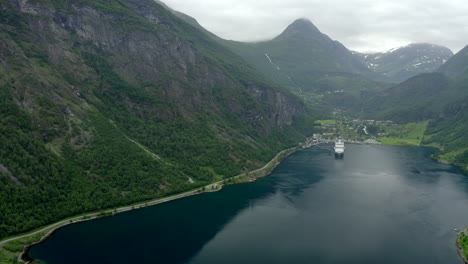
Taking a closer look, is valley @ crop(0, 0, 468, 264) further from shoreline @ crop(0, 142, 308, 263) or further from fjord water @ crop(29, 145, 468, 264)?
fjord water @ crop(29, 145, 468, 264)

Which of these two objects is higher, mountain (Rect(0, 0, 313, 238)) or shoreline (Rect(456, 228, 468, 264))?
mountain (Rect(0, 0, 313, 238))

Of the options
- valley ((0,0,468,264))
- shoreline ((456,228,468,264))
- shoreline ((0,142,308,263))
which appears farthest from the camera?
valley ((0,0,468,264))

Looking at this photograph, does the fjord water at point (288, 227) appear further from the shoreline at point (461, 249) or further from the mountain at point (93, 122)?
the mountain at point (93, 122)

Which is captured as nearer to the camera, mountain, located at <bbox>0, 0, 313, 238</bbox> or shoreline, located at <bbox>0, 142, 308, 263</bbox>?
shoreline, located at <bbox>0, 142, 308, 263</bbox>

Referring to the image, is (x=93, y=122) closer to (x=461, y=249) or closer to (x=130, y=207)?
(x=130, y=207)

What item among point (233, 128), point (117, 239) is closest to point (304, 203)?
point (117, 239)

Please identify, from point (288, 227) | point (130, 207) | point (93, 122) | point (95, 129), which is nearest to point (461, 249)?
point (288, 227)

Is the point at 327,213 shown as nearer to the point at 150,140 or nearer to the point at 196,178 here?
the point at 196,178

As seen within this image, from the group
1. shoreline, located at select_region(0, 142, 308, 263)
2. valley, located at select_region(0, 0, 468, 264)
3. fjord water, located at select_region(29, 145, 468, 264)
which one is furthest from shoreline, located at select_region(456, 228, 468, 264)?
valley, located at select_region(0, 0, 468, 264)
